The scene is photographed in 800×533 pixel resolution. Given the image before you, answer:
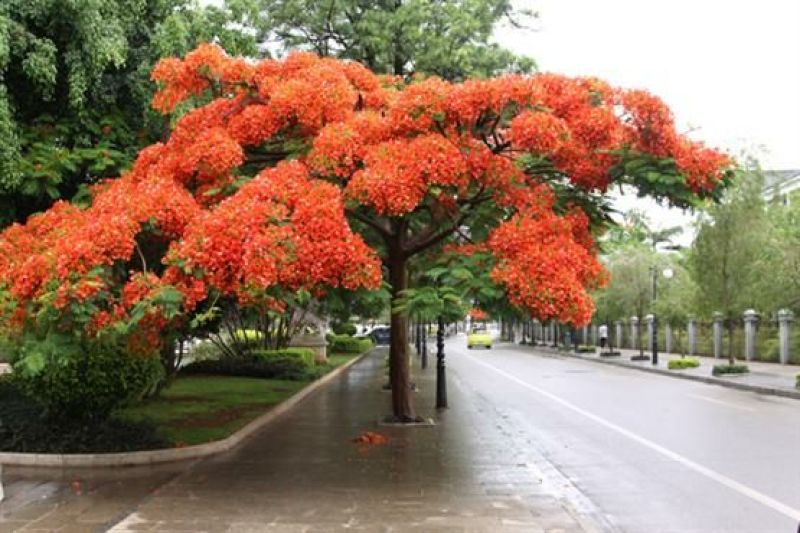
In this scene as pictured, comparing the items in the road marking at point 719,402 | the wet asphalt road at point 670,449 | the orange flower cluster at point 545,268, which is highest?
the orange flower cluster at point 545,268

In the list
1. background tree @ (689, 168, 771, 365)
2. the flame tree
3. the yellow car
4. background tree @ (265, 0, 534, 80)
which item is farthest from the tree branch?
the yellow car

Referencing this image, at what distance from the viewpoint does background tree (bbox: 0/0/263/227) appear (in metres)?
11.0

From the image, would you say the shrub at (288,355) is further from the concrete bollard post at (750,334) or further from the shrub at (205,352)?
the concrete bollard post at (750,334)

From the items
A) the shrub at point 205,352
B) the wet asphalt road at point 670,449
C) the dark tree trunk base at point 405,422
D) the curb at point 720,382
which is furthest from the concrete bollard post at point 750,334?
the dark tree trunk base at point 405,422

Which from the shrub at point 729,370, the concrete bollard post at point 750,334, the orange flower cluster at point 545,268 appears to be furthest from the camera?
the concrete bollard post at point 750,334

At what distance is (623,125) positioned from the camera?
36.0ft

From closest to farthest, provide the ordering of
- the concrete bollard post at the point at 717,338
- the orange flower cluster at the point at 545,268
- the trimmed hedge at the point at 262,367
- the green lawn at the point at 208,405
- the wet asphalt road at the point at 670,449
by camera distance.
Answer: the wet asphalt road at the point at 670,449, the orange flower cluster at the point at 545,268, the green lawn at the point at 208,405, the trimmed hedge at the point at 262,367, the concrete bollard post at the point at 717,338

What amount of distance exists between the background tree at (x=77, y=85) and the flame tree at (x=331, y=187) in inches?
36.6

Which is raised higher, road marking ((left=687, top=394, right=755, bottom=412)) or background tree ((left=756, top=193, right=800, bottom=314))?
background tree ((left=756, top=193, right=800, bottom=314))

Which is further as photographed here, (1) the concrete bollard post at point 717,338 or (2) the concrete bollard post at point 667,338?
(2) the concrete bollard post at point 667,338

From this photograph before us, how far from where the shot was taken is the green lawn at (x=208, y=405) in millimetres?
13733

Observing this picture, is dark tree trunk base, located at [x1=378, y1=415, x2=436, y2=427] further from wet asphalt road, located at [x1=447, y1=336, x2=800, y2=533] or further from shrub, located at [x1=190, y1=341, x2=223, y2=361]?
shrub, located at [x1=190, y1=341, x2=223, y2=361]

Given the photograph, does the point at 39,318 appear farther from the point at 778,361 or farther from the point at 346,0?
the point at 778,361

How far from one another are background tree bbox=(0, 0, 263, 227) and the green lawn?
4.01 metres
